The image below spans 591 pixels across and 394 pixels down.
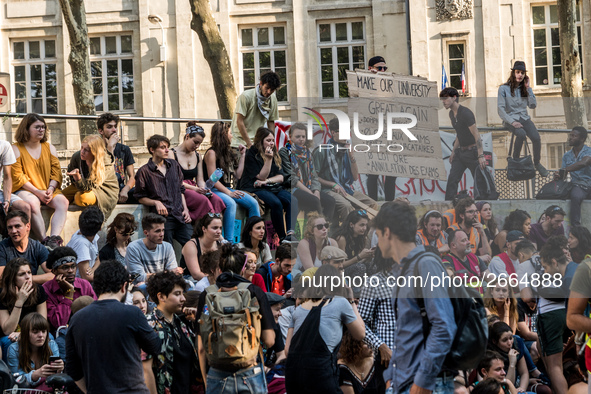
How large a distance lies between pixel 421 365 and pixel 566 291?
1.62m

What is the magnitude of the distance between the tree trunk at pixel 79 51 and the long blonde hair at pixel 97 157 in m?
10.7

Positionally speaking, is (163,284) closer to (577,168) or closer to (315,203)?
(315,203)

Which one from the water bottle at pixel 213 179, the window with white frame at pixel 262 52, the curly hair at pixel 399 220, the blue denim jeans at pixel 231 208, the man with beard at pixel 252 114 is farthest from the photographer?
the window with white frame at pixel 262 52

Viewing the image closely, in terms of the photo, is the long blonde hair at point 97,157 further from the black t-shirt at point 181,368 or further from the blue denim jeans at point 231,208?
the black t-shirt at point 181,368

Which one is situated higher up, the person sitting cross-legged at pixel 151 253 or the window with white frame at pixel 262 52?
the window with white frame at pixel 262 52

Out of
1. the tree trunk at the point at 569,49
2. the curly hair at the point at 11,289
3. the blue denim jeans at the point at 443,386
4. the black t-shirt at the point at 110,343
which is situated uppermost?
the tree trunk at the point at 569,49

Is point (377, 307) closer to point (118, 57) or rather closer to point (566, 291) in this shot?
point (566, 291)

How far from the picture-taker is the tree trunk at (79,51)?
2189 cm

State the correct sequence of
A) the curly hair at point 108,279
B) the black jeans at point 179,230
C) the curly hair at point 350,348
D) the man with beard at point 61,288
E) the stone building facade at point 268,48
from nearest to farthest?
the curly hair at point 108,279, the curly hair at point 350,348, the man with beard at point 61,288, the black jeans at point 179,230, the stone building facade at point 268,48

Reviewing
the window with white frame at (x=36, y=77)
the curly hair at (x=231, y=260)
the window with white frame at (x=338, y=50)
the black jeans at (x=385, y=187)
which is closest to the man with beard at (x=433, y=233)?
the black jeans at (x=385, y=187)

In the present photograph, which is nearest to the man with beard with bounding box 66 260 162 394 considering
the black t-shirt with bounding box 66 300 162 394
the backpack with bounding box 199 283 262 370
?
the black t-shirt with bounding box 66 300 162 394

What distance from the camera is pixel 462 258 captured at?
668cm

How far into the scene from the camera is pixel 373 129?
22.7 feet

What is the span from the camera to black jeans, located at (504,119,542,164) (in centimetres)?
699
